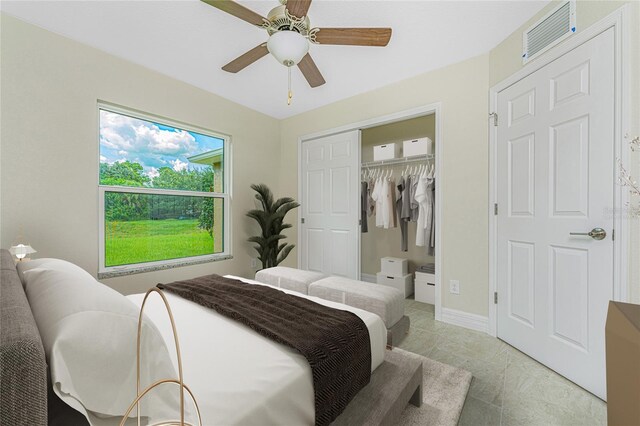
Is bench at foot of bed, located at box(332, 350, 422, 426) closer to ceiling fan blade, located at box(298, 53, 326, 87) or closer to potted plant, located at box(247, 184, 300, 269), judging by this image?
ceiling fan blade, located at box(298, 53, 326, 87)

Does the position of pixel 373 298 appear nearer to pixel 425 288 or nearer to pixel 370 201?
pixel 425 288

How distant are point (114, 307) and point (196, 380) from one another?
1.15 feet

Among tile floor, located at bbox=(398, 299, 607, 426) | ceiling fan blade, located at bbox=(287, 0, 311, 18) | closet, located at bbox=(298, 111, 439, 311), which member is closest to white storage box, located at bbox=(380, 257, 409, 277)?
closet, located at bbox=(298, 111, 439, 311)

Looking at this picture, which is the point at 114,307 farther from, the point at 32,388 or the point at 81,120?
the point at 81,120

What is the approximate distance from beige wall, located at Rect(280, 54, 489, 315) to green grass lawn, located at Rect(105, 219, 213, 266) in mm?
2824

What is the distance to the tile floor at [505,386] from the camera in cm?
145

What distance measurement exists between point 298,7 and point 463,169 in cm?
202

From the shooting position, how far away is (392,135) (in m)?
4.21

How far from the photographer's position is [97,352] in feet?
2.02

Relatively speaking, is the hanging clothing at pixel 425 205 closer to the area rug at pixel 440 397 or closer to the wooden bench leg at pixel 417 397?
the area rug at pixel 440 397

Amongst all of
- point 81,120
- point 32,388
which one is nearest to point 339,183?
point 81,120

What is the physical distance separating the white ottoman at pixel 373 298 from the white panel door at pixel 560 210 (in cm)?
92

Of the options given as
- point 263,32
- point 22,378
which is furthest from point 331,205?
point 22,378

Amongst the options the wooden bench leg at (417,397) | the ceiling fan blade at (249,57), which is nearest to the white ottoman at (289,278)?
the wooden bench leg at (417,397)
